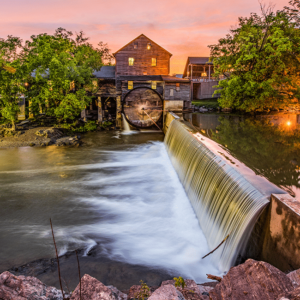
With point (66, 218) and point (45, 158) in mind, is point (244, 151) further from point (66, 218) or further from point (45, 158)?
point (45, 158)

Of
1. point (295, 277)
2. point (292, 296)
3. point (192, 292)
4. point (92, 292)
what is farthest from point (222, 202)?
point (92, 292)

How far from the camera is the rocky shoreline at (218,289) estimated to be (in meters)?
2.47

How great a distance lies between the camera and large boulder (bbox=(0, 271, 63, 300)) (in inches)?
112

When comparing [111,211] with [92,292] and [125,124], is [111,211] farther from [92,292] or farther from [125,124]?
[125,124]

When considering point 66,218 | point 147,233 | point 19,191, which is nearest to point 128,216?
point 147,233

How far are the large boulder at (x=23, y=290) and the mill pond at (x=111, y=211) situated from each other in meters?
0.99

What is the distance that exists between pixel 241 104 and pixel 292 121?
14.7 ft

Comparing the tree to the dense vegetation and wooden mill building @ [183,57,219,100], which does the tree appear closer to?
the dense vegetation

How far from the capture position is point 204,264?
4723 millimetres

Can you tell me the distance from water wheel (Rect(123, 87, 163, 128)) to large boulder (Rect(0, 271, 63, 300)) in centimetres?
1860

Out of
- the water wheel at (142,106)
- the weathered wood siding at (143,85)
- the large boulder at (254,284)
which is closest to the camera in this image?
the large boulder at (254,284)

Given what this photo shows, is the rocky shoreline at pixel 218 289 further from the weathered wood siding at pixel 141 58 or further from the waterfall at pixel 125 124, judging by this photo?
the weathered wood siding at pixel 141 58

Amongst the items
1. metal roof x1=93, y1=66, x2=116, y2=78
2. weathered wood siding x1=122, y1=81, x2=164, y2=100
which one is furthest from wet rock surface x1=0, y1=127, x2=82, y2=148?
metal roof x1=93, y1=66, x2=116, y2=78

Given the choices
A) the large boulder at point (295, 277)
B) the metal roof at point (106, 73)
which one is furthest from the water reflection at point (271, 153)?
the metal roof at point (106, 73)
